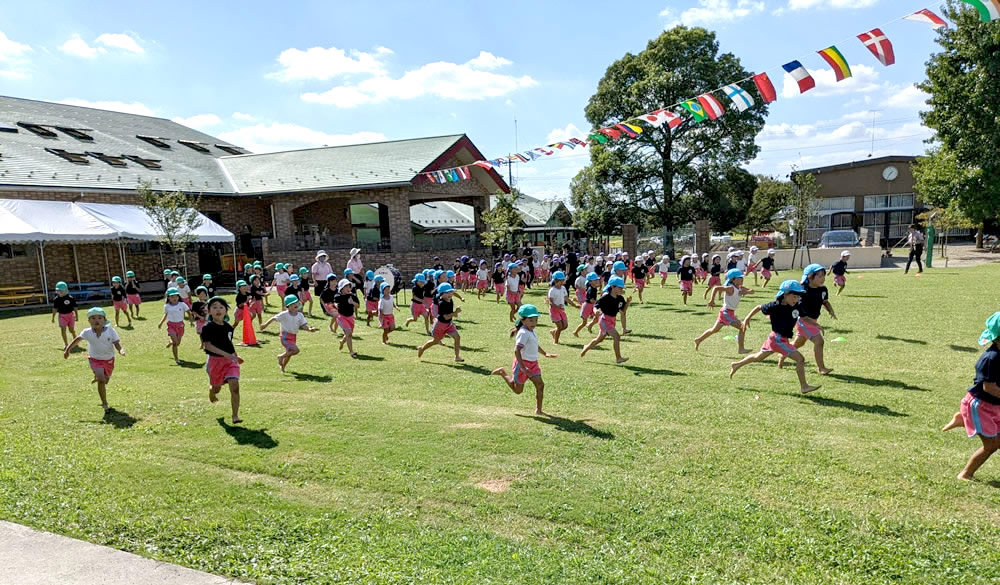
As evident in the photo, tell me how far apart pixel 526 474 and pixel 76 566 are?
134 inches

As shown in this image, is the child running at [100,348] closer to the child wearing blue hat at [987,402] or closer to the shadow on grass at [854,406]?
A: the shadow on grass at [854,406]

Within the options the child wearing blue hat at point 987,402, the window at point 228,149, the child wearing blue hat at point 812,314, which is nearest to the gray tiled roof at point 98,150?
the window at point 228,149

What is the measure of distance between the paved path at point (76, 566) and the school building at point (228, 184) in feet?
78.1

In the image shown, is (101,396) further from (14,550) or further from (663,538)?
(663,538)

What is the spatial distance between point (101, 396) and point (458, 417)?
4707 mm

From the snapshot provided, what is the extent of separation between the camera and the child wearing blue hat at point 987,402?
4738 millimetres

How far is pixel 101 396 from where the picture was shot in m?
7.84

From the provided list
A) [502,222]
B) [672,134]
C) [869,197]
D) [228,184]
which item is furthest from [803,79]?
[869,197]

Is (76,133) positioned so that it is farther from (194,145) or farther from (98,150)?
(194,145)

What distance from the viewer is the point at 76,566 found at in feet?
13.4

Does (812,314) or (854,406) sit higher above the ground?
(812,314)

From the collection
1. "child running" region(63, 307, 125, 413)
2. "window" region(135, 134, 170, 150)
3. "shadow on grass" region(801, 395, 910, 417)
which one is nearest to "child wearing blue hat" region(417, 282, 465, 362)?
"child running" region(63, 307, 125, 413)

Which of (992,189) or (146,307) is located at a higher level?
(992,189)

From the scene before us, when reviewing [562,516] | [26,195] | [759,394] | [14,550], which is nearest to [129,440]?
[14,550]
